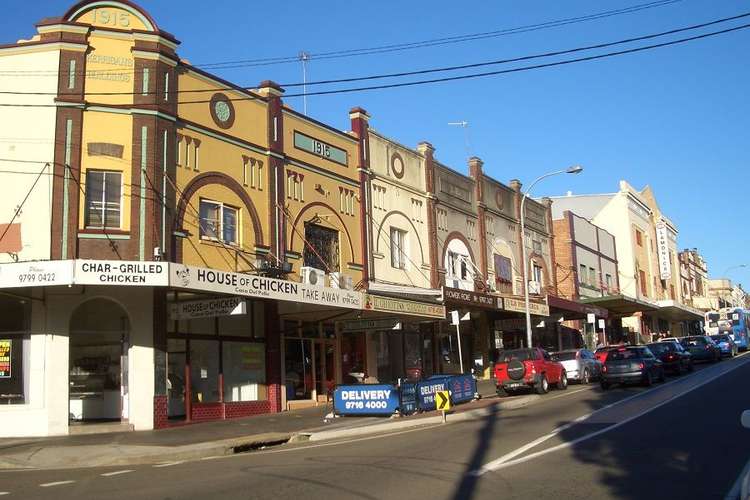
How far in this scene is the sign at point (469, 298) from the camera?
93.4 ft

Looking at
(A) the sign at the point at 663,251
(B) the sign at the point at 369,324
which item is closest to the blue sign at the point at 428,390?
(B) the sign at the point at 369,324

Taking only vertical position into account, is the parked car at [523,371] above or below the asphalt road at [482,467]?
above

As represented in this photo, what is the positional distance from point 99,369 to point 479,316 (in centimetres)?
2089

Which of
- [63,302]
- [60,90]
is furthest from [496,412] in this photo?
[60,90]

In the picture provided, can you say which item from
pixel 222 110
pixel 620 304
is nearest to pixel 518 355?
pixel 222 110

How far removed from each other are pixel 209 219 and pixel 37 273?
5.70m

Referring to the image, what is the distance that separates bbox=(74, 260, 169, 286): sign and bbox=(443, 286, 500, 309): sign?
12994 mm

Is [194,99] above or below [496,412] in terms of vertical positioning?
above

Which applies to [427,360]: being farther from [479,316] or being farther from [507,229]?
[507,229]

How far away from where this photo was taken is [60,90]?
1952cm

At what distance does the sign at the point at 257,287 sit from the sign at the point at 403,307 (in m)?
0.59

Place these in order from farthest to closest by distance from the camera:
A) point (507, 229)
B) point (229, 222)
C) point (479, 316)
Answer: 1. point (507, 229)
2. point (479, 316)
3. point (229, 222)

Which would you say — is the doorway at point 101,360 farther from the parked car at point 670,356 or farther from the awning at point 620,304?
the awning at point 620,304

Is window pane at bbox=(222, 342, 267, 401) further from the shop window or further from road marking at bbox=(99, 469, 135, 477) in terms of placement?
road marking at bbox=(99, 469, 135, 477)
